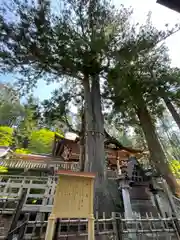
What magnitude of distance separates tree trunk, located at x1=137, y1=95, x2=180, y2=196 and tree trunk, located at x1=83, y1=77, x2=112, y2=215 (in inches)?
121

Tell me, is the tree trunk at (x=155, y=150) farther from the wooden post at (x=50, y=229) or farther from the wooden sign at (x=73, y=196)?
the wooden post at (x=50, y=229)

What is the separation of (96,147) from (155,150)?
3952mm

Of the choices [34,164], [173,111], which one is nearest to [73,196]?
[173,111]

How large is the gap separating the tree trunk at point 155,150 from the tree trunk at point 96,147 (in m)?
3.07

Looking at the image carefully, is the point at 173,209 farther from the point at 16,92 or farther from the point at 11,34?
the point at 11,34

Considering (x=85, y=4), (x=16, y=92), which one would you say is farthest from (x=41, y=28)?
(x=16, y=92)

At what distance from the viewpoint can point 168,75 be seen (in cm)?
817

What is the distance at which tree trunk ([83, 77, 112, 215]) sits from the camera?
17.1 feet

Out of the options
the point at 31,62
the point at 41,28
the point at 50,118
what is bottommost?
the point at 50,118

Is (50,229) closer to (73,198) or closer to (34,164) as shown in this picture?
(73,198)

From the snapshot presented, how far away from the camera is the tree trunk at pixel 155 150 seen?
7134mm

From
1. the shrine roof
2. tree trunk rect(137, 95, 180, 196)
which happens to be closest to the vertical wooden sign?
the shrine roof

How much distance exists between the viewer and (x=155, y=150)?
837 cm

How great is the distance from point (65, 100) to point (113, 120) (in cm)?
411
